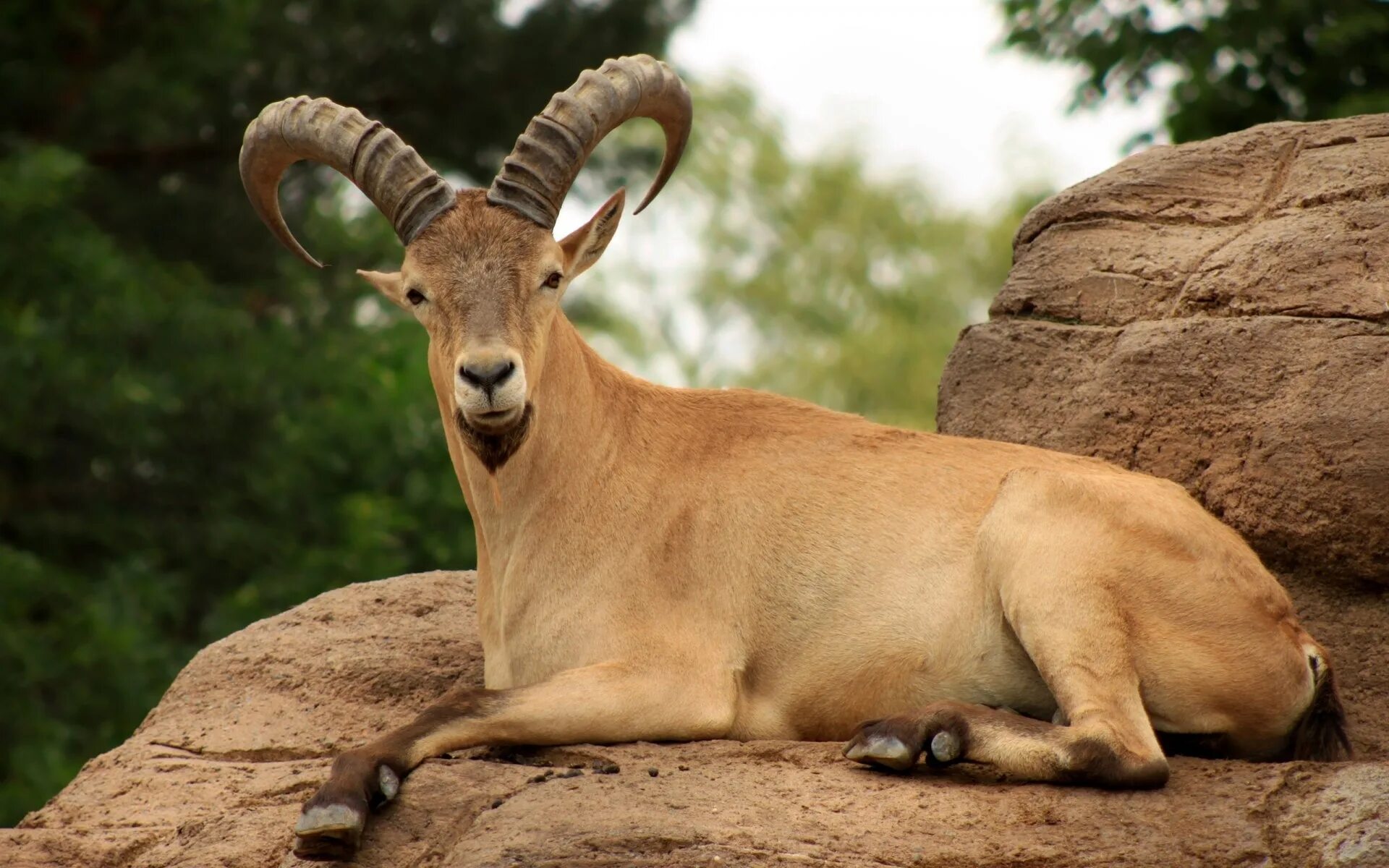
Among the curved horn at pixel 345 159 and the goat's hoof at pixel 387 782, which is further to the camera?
the curved horn at pixel 345 159

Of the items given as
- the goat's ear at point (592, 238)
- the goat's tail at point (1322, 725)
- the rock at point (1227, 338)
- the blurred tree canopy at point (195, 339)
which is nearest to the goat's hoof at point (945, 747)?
the goat's tail at point (1322, 725)

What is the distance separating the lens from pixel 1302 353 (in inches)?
321

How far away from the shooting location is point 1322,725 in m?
7.16

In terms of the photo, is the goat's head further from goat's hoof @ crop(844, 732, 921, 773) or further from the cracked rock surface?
goat's hoof @ crop(844, 732, 921, 773)

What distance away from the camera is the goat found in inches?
271

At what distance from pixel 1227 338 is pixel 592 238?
10.3 feet

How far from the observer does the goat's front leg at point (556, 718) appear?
21.1ft

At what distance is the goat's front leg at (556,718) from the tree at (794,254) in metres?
36.0

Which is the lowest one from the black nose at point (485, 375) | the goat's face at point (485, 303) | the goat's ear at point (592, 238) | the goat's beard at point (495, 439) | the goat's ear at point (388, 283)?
the goat's beard at point (495, 439)

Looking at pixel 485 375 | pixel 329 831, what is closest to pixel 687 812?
pixel 329 831

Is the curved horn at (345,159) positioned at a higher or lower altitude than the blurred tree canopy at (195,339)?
lower

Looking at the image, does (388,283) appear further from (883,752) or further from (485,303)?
(883,752)

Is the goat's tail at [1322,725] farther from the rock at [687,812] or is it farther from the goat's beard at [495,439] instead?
the goat's beard at [495,439]

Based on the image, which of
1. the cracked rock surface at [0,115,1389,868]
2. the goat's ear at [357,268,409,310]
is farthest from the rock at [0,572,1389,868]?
the goat's ear at [357,268,409,310]
